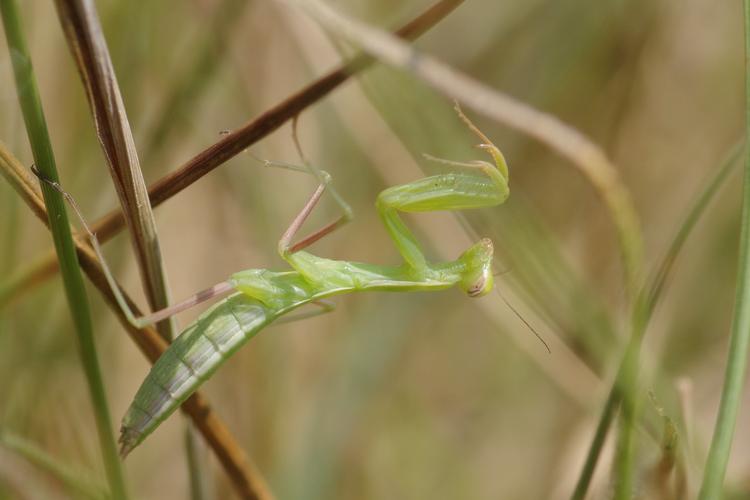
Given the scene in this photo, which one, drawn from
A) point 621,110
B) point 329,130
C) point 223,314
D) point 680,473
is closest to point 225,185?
point 329,130

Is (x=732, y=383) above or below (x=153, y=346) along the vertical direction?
below

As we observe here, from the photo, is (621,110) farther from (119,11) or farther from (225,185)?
(119,11)

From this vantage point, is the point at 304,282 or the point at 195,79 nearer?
the point at 304,282

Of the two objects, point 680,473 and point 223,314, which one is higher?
point 223,314

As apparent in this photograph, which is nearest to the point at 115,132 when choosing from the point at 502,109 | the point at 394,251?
the point at 502,109

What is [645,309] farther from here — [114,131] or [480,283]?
[114,131]

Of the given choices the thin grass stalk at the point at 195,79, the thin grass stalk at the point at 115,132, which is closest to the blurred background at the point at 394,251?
the thin grass stalk at the point at 195,79

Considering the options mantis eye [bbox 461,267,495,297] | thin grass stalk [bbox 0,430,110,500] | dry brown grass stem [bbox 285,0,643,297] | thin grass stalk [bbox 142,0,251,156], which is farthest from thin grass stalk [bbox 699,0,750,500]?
thin grass stalk [bbox 142,0,251,156]
